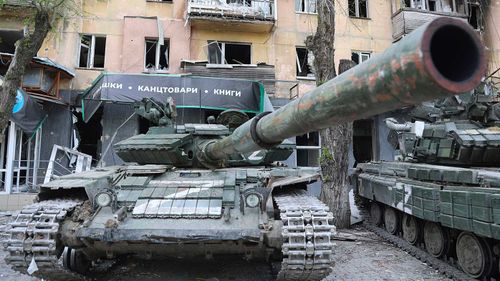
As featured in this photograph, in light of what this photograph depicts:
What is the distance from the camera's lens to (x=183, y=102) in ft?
41.4

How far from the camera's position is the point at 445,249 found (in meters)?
6.41

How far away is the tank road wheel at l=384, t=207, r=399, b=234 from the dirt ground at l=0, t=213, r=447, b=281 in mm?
1272

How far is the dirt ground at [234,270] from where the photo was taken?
558 centimetres

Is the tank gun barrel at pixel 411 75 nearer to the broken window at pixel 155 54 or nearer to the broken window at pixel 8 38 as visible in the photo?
the broken window at pixel 155 54

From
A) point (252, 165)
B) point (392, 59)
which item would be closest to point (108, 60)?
point (252, 165)

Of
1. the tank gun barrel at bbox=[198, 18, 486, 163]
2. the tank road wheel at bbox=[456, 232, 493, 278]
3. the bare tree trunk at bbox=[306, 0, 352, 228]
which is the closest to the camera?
the tank gun barrel at bbox=[198, 18, 486, 163]

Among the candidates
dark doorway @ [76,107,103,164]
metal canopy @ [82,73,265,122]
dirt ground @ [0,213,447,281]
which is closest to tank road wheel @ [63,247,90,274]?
dirt ground @ [0,213,447,281]

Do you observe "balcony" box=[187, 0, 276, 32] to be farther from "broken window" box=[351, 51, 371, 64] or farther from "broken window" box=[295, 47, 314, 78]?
"broken window" box=[351, 51, 371, 64]

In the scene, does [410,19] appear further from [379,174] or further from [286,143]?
[286,143]

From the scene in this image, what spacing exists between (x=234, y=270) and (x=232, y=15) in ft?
35.0

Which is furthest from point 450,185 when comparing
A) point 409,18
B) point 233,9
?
point 409,18

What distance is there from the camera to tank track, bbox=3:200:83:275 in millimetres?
4301

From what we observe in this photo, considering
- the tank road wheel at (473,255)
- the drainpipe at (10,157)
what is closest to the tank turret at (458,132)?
the tank road wheel at (473,255)

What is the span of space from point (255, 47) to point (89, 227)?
1166 centimetres
